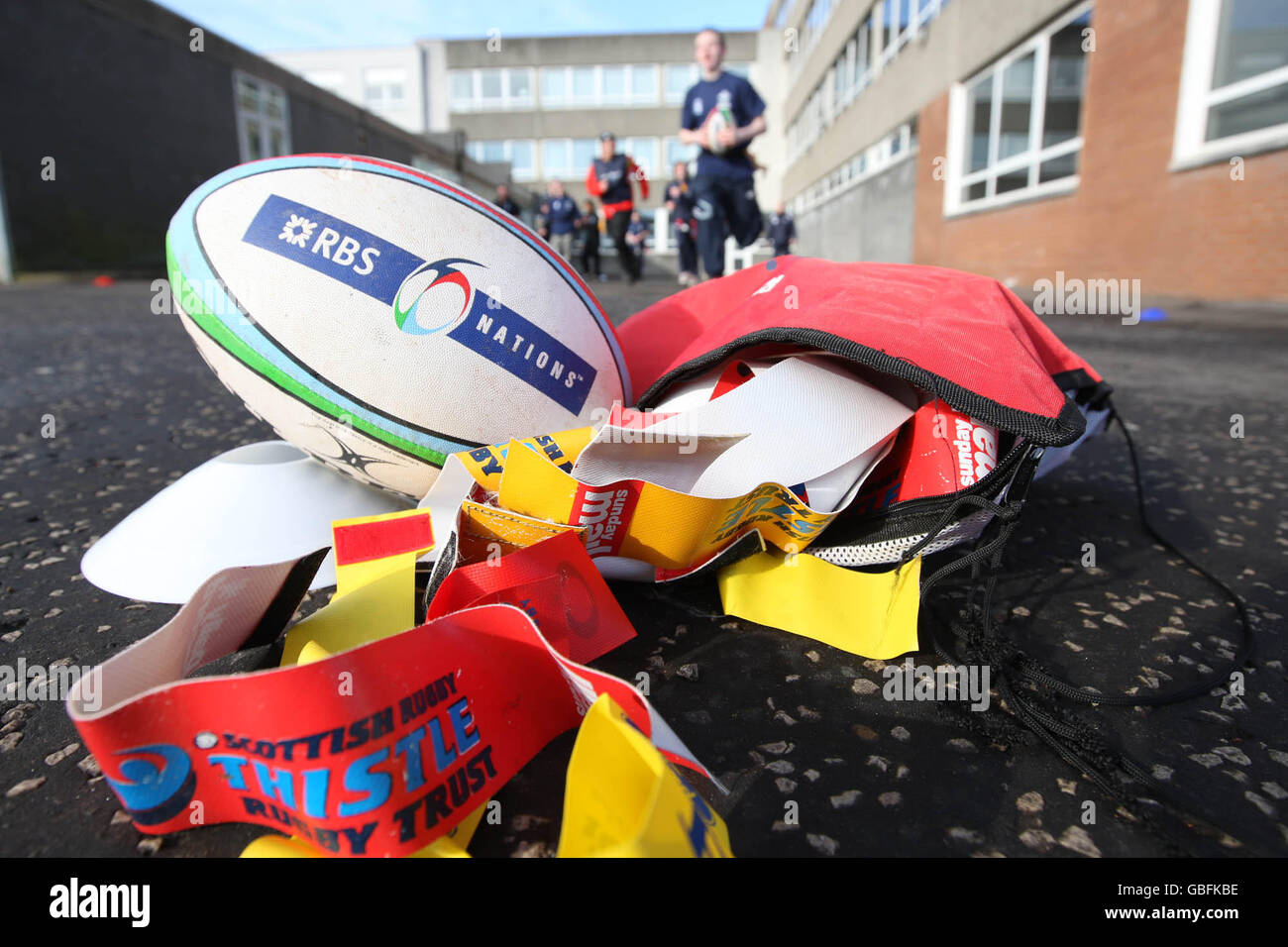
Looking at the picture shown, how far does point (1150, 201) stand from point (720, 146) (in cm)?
495

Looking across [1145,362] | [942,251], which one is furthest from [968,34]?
[1145,362]

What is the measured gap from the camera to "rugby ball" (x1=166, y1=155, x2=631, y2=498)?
1.49 meters

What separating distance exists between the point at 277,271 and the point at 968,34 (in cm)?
1400

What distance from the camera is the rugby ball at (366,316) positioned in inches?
58.5

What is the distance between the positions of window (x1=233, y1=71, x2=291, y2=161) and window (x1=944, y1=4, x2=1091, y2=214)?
1428 cm

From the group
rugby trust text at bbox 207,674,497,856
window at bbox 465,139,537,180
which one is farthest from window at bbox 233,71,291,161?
rugby trust text at bbox 207,674,497,856

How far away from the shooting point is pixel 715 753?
3.29 feet

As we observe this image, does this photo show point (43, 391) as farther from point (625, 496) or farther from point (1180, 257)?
point (1180, 257)

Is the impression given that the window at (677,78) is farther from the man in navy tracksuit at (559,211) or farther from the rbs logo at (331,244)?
the rbs logo at (331,244)

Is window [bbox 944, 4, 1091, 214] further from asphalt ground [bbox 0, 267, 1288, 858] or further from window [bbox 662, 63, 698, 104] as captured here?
window [bbox 662, 63, 698, 104]

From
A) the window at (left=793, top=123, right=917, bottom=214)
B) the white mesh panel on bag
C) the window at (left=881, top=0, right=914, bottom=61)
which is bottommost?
the white mesh panel on bag

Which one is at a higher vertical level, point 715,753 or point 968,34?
point 968,34

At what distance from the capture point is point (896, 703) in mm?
1124

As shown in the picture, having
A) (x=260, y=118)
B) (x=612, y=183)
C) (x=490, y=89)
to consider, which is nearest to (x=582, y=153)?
(x=490, y=89)
